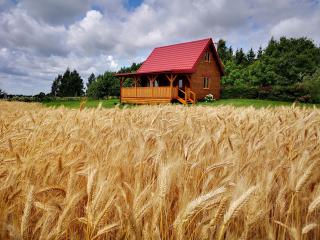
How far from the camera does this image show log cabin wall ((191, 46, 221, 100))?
107 ft

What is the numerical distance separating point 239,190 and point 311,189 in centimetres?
71

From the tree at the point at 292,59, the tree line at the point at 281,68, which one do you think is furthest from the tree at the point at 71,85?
the tree at the point at 292,59

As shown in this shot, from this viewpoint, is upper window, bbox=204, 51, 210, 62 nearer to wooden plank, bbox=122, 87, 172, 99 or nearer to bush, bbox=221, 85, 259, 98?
bush, bbox=221, 85, 259, 98

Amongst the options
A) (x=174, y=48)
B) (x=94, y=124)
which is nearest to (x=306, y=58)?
(x=174, y=48)

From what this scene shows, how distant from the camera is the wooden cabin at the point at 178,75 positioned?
29.8 m

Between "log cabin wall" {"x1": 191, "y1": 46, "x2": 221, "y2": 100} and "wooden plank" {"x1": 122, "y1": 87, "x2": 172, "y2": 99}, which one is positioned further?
"log cabin wall" {"x1": 191, "y1": 46, "x2": 221, "y2": 100}

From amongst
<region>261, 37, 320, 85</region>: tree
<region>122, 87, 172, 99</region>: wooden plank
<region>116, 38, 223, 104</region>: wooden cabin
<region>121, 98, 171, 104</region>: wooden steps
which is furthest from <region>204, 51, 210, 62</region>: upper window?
<region>261, 37, 320, 85</region>: tree

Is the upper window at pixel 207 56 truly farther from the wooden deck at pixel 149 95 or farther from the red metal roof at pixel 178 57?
the wooden deck at pixel 149 95

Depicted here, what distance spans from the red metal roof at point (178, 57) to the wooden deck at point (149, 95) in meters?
2.77

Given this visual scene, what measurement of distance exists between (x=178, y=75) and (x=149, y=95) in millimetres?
5196

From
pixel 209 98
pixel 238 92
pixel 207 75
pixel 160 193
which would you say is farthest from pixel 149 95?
pixel 160 193

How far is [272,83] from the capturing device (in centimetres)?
6028

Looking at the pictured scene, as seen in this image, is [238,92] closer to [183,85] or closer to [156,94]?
[183,85]

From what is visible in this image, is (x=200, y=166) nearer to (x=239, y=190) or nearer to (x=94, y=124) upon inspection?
(x=239, y=190)
